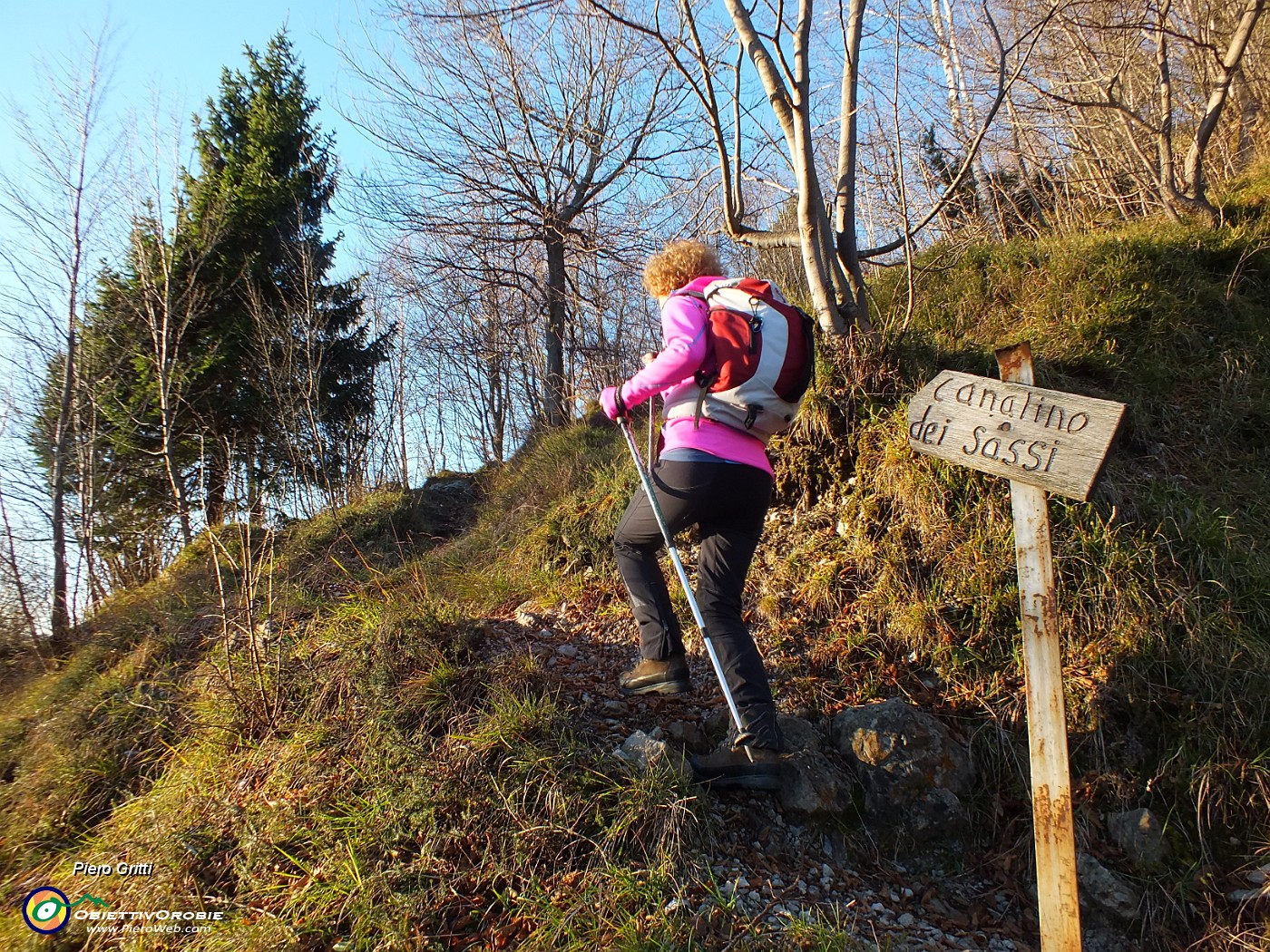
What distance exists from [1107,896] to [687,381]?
2732 millimetres

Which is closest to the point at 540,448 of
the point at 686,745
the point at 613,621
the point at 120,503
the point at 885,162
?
the point at 613,621

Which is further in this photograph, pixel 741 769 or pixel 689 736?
pixel 689 736

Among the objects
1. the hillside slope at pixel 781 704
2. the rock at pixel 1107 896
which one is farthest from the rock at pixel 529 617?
the rock at pixel 1107 896

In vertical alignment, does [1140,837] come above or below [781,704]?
below

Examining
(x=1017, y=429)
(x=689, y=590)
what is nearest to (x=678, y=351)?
(x=689, y=590)

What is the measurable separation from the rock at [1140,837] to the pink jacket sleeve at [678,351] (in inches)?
107

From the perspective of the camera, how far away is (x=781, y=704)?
3.65 metres

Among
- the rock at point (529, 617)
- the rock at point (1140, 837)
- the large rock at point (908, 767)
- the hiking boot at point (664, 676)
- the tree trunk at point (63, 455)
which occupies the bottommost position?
the rock at point (1140, 837)

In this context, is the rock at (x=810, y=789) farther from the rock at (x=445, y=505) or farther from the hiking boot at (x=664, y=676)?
the rock at (x=445, y=505)

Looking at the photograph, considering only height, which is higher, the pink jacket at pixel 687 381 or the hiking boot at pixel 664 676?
the pink jacket at pixel 687 381

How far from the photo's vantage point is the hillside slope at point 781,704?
8.66 feet

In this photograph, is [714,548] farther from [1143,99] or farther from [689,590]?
[1143,99]

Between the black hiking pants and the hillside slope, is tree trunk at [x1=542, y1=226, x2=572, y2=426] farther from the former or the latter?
the black hiking pants

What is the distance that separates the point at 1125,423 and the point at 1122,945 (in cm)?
331
